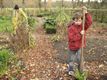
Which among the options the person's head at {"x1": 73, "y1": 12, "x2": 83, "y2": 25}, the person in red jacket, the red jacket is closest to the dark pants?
the person in red jacket

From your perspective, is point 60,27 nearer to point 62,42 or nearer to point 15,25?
point 62,42

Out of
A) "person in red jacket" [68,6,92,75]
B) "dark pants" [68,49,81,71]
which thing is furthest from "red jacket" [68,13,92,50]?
"dark pants" [68,49,81,71]

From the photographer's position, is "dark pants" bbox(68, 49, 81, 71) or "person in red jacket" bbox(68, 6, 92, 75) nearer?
"person in red jacket" bbox(68, 6, 92, 75)

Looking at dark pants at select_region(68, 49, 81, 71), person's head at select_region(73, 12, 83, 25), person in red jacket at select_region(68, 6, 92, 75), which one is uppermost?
person's head at select_region(73, 12, 83, 25)

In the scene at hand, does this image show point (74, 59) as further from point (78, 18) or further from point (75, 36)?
point (78, 18)

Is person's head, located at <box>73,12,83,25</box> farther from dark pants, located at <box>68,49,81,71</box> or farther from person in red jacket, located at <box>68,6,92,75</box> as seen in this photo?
dark pants, located at <box>68,49,81,71</box>

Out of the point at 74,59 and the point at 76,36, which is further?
the point at 74,59

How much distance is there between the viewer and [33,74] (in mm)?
7746

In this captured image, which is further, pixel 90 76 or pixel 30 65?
pixel 30 65

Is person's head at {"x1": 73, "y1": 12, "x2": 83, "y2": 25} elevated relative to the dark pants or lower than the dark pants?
elevated

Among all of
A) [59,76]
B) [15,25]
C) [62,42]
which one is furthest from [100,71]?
[62,42]

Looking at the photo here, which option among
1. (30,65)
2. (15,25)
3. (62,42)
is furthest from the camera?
(62,42)

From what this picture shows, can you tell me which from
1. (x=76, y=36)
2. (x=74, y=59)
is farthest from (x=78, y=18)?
(x=74, y=59)

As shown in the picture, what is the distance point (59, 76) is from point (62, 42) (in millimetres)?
5045
